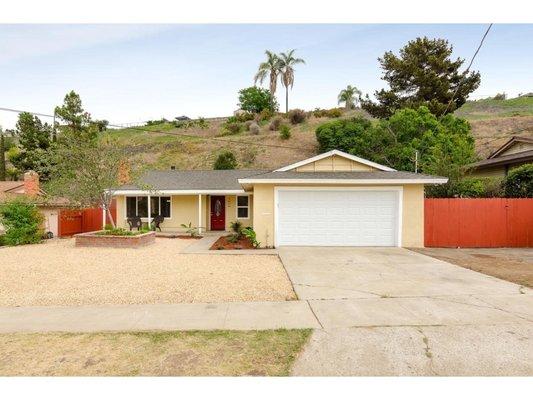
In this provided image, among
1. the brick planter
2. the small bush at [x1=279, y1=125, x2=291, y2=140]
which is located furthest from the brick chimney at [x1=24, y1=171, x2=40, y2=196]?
the small bush at [x1=279, y1=125, x2=291, y2=140]

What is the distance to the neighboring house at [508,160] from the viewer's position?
739 inches

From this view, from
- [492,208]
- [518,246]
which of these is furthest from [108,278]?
[518,246]

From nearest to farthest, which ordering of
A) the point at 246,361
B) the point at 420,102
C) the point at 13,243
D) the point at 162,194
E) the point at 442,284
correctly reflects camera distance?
1. the point at 246,361
2. the point at 442,284
3. the point at 13,243
4. the point at 162,194
5. the point at 420,102

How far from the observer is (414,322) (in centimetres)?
501

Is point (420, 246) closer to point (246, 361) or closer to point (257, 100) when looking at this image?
point (246, 361)

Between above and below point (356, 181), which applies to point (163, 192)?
below

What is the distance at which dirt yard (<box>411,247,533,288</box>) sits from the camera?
26.9 ft

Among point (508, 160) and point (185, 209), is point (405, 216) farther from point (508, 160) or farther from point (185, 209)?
point (185, 209)

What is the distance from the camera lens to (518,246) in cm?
1329

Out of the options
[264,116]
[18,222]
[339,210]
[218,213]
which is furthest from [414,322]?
[264,116]

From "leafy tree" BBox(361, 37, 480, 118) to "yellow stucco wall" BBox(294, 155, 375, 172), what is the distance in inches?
901

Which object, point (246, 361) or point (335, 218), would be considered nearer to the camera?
point (246, 361)

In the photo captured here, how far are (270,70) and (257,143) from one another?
13367 millimetres
